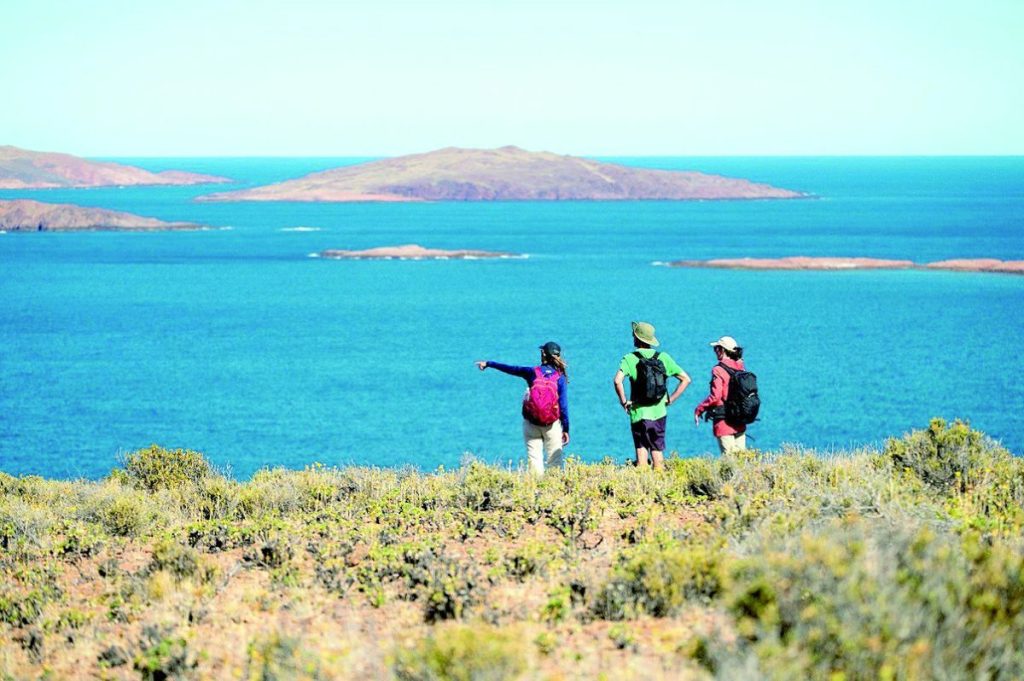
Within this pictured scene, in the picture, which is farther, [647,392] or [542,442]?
[542,442]

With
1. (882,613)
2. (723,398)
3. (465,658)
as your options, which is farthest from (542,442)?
(882,613)

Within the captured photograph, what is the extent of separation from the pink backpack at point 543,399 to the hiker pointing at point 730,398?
1.38 metres

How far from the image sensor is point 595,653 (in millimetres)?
6480

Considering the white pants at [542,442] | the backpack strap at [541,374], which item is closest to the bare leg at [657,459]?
the white pants at [542,442]

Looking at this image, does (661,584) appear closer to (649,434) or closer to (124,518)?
(649,434)

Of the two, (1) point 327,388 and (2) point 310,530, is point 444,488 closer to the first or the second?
(2) point 310,530

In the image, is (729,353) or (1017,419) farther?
(1017,419)

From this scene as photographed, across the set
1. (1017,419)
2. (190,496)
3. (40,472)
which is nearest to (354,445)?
(40,472)

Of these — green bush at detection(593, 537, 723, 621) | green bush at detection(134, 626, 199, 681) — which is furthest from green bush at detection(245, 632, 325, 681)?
green bush at detection(593, 537, 723, 621)

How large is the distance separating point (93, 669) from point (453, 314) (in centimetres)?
8013

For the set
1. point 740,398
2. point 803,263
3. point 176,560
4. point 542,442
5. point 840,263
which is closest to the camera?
point 176,560

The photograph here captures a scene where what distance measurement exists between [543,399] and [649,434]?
3.57 ft

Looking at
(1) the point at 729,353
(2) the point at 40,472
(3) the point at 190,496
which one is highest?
(1) the point at 729,353

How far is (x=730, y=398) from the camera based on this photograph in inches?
488
